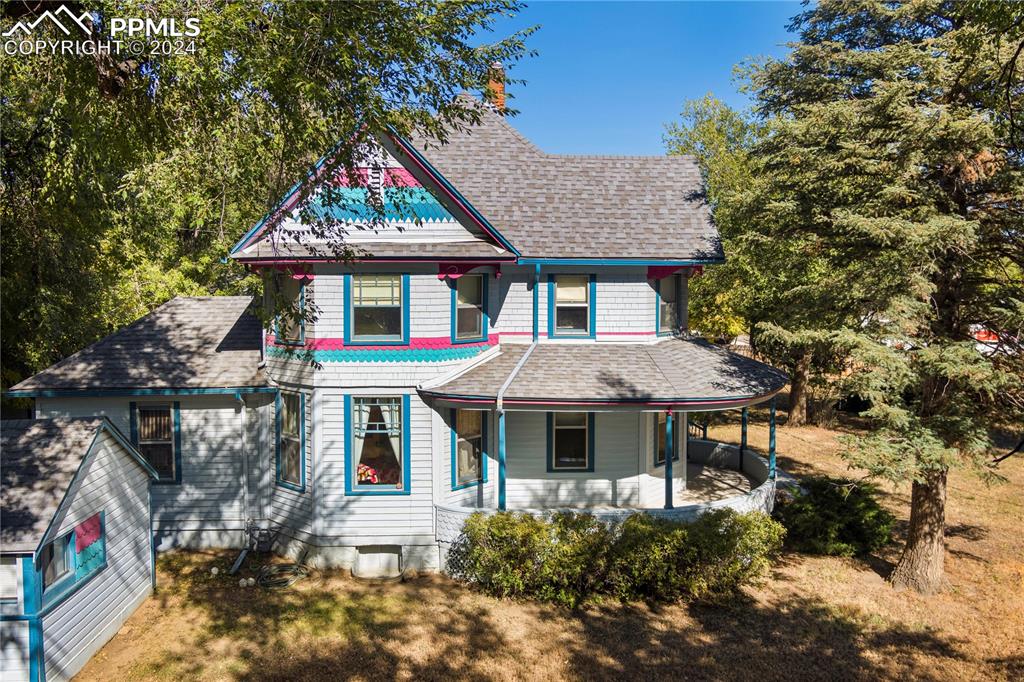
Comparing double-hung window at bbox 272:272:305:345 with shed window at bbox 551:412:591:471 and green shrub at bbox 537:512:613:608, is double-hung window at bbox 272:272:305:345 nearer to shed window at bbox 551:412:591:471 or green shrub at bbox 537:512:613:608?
shed window at bbox 551:412:591:471

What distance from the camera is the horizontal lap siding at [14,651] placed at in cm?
891

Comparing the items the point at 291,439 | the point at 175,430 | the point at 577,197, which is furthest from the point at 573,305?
the point at 175,430

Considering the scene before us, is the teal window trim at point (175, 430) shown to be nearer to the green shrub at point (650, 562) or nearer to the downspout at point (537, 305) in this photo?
the downspout at point (537, 305)

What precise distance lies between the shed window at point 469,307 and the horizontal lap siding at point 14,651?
28.8 ft

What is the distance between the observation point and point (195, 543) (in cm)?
1466

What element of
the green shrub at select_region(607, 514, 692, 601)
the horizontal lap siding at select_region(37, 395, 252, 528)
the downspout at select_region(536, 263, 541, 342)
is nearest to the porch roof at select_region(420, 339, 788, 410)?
the downspout at select_region(536, 263, 541, 342)

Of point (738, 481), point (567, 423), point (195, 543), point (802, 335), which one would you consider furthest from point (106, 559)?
point (738, 481)

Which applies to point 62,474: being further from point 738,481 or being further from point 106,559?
point 738,481

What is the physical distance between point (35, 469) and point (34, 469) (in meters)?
0.02

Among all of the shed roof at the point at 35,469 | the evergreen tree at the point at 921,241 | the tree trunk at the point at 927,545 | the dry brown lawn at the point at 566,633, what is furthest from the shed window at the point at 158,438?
the tree trunk at the point at 927,545

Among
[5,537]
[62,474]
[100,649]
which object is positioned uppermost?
[62,474]

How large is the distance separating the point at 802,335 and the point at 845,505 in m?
5.68

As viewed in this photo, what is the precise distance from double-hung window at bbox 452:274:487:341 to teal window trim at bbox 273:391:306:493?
145 inches

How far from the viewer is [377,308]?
1350 centimetres
